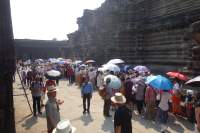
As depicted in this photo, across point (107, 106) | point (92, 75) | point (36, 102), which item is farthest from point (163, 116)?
point (92, 75)

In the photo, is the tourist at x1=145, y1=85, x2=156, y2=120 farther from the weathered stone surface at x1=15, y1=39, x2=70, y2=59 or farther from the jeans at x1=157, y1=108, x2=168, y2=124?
the weathered stone surface at x1=15, y1=39, x2=70, y2=59

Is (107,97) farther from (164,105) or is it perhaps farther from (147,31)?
(147,31)

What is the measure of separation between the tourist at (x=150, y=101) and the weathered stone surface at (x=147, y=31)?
18.1 feet

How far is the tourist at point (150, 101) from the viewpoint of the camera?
500 inches

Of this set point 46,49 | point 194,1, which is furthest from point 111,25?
point 46,49

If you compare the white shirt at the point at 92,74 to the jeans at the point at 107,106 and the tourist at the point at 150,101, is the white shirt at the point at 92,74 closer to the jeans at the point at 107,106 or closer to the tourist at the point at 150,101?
the jeans at the point at 107,106

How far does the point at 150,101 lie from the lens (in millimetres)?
12695

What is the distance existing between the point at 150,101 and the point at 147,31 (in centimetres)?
1351

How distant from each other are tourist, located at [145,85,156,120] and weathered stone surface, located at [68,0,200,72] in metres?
5.51

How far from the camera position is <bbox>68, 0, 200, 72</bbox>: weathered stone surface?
68.5 ft

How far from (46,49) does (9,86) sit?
181ft

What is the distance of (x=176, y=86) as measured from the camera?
13406 millimetres

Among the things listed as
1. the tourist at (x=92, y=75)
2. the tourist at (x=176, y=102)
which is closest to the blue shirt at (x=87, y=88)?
the tourist at (x=176, y=102)

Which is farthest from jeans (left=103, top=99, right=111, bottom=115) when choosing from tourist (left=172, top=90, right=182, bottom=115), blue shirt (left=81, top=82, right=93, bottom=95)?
tourist (left=172, top=90, right=182, bottom=115)
